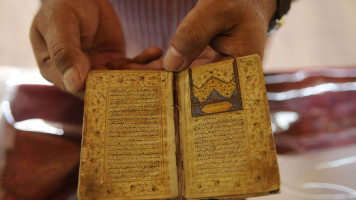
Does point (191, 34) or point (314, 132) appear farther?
point (314, 132)

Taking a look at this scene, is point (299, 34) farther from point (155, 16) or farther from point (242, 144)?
point (242, 144)

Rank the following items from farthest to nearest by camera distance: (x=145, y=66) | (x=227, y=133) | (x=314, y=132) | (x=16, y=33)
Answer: (x=16, y=33)
(x=314, y=132)
(x=145, y=66)
(x=227, y=133)

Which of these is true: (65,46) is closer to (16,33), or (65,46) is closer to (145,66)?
(145,66)

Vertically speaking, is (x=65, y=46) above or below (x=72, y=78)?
above

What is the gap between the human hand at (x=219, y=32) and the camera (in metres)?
0.80

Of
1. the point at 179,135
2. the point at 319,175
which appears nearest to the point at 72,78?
the point at 179,135

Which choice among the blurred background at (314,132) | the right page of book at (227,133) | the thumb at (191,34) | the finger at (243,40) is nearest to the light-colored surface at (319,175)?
the blurred background at (314,132)

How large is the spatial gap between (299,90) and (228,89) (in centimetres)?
62

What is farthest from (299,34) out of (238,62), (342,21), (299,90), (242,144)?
(242,144)

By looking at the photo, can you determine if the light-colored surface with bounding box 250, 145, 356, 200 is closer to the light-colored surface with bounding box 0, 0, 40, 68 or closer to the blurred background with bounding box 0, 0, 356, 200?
the blurred background with bounding box 0, 0, 356, 200

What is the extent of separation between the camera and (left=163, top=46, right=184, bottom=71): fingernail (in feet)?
2.62

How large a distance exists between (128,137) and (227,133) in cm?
27

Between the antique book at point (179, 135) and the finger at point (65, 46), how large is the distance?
0.14ft

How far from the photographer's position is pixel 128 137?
0.74 m
